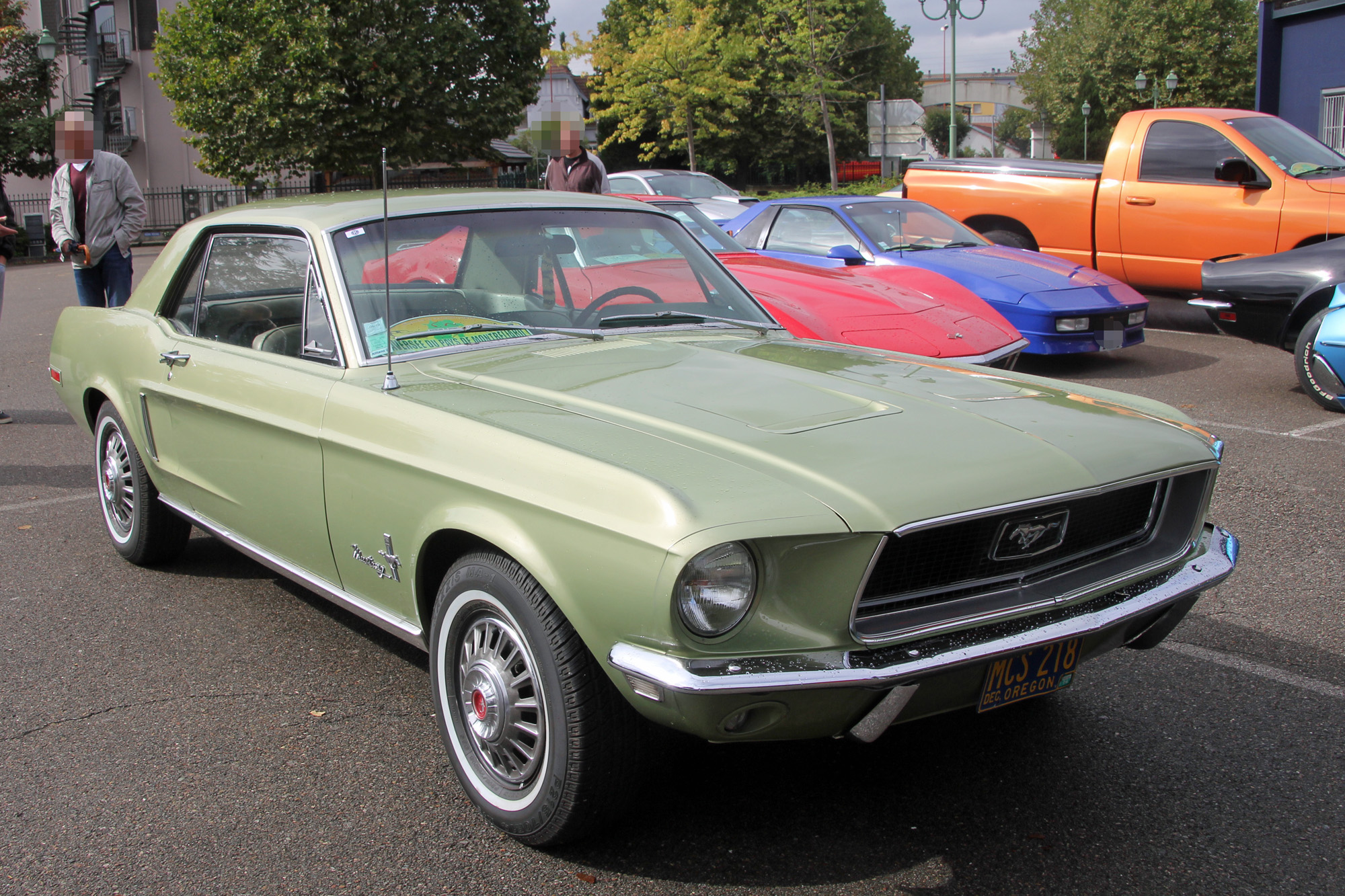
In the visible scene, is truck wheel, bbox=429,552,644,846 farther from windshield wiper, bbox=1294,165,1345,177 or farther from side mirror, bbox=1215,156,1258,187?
windshield wiper, bbox=1294,165,1345,177

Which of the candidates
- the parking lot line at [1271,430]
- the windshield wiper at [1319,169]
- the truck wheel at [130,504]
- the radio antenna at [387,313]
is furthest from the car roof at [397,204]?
the windshield wiper at [1319,169]

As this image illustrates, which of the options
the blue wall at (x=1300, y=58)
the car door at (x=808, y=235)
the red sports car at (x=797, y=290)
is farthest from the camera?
the blue wall at (x=1300, y=58)

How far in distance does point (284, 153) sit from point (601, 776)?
27.8 meters

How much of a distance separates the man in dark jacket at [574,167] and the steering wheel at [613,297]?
15.0 ft

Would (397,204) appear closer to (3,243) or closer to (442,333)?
(442,333)

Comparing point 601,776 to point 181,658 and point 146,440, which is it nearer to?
point 181,658

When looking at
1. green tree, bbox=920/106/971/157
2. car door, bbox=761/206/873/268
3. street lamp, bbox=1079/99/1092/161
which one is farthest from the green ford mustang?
green tree, bbox=920/106/971/157

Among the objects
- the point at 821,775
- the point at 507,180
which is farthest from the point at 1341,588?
the point at 507,180

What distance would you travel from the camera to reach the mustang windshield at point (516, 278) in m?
3.38

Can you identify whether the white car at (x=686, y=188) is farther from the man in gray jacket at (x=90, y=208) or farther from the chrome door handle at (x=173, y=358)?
the chrome door handle at (x=173, y=358)

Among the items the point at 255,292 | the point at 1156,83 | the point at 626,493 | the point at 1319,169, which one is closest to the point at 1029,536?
the point at 626,493

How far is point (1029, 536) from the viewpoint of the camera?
2453 mm

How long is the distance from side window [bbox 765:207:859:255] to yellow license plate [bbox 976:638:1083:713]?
6621mm

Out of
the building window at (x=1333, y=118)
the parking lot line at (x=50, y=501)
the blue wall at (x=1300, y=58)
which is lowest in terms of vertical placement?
the parking lot line at (x=50, y=501)
